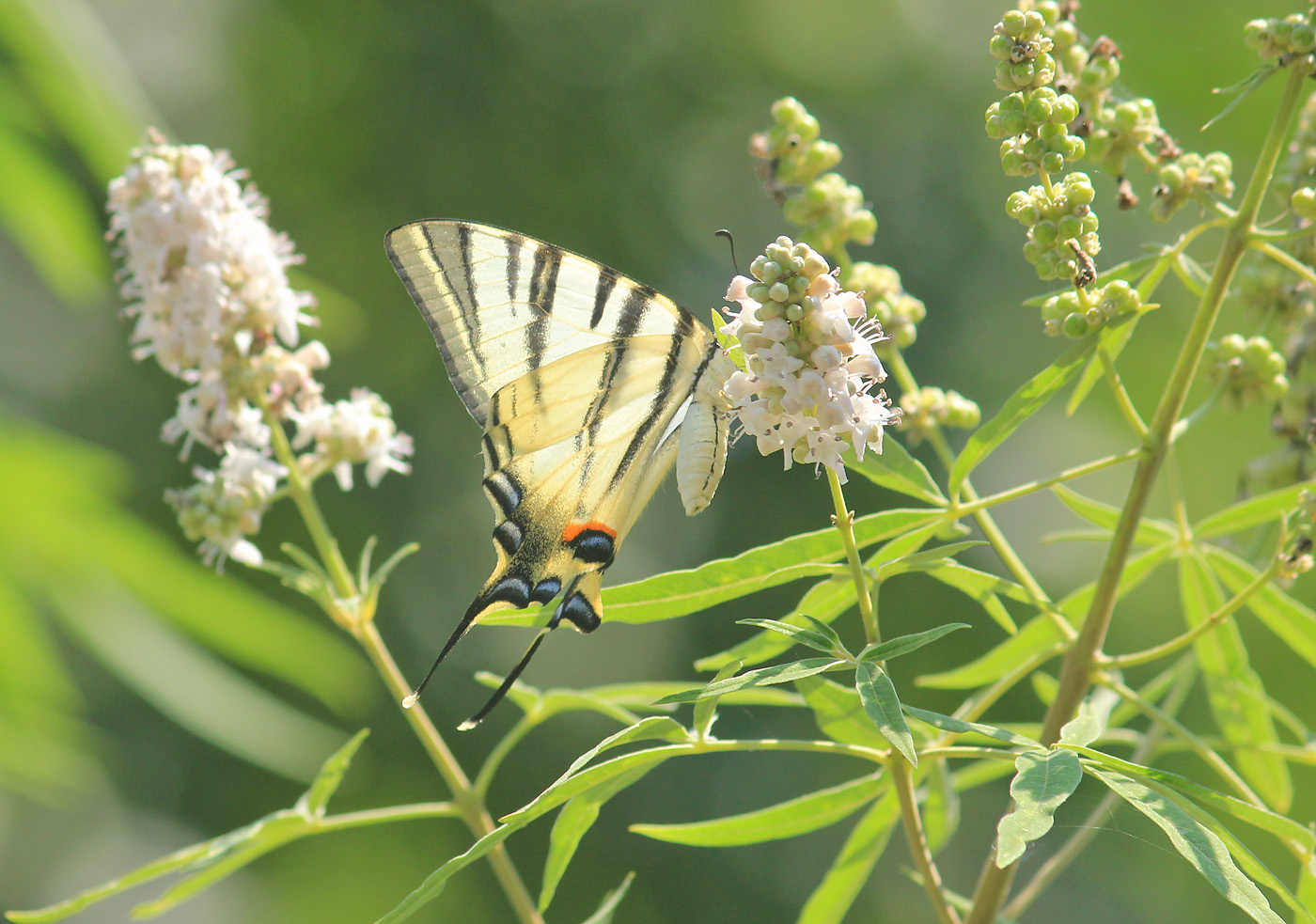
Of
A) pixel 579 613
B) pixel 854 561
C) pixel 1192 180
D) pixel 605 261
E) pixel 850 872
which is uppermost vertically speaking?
pixel 605 261

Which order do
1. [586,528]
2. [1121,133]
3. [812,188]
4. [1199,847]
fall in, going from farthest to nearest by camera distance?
1. [586,528]
2. [812,188]
3. [1121,133]
4. [1199,847]

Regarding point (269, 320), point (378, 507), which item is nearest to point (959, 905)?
point (269, 320)

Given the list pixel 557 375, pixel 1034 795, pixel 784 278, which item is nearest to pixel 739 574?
pixel 784 278

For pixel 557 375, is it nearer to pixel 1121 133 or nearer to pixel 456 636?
pixel 456 636

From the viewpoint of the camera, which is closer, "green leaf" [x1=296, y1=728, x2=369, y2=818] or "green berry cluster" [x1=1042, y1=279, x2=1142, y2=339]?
"green berry cluster" [x1=1042, y1=279, x2=1142, y2=339]

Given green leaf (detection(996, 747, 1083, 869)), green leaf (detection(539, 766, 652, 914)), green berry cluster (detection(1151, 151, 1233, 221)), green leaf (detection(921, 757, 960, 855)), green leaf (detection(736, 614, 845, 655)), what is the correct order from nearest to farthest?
green leaf (detection(996, 747, 1083, 869)) → green leaf (detection(736, 614, 845, 655)) → green leaf (detection(539, 766, 652, 914)) → green berry cluster (detection(1151, 151, 1233, 221)) → green leaf (detection(921, 757, 960, 855))

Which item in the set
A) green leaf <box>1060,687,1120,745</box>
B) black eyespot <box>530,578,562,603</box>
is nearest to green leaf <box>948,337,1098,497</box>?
green leaf <box>1060,687,1120,745</box>

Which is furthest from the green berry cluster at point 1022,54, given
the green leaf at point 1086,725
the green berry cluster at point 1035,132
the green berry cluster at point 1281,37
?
the green leaf at point 1086,725

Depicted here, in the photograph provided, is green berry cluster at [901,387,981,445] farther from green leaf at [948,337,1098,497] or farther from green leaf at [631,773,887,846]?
green leaf at [631,773,887,846]
